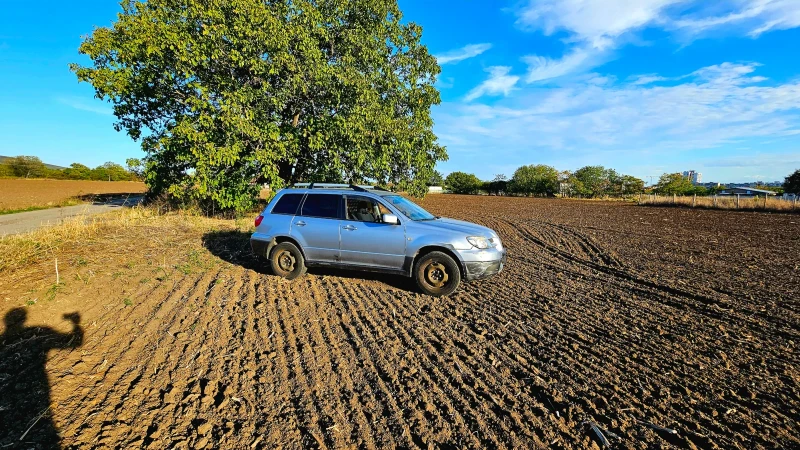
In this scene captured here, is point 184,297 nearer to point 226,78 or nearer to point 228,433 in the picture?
point 228,433

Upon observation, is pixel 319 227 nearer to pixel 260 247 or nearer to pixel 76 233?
pixel 260 247

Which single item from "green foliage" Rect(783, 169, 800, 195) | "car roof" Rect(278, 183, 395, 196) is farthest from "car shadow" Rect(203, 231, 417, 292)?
"green foliage" Rect(783, 169, 800, 195)

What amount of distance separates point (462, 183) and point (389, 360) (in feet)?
328

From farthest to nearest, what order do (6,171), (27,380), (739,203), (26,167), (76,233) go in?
(26,167) < (6,171) < (739,203) < (76,233) < (27,380)

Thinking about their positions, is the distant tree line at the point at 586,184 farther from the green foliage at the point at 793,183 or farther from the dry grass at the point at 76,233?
the dry grass at the point at 76,233

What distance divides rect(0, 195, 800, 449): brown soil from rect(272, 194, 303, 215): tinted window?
1.34m

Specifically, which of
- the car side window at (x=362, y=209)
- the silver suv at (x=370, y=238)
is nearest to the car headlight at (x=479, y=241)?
the silver suv at (x=370, y=238)

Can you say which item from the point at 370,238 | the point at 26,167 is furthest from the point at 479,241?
the point at 26,167

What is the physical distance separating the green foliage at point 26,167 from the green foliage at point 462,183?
82.0 meters

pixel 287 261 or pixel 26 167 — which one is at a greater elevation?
pixel 26 167

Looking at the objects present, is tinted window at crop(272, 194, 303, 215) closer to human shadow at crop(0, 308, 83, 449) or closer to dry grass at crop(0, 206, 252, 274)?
human shadow at crop(0, 308, 83, 449)

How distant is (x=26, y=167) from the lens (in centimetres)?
5562

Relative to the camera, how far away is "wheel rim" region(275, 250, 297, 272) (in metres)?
6.79

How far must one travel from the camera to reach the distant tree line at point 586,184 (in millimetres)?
62016
